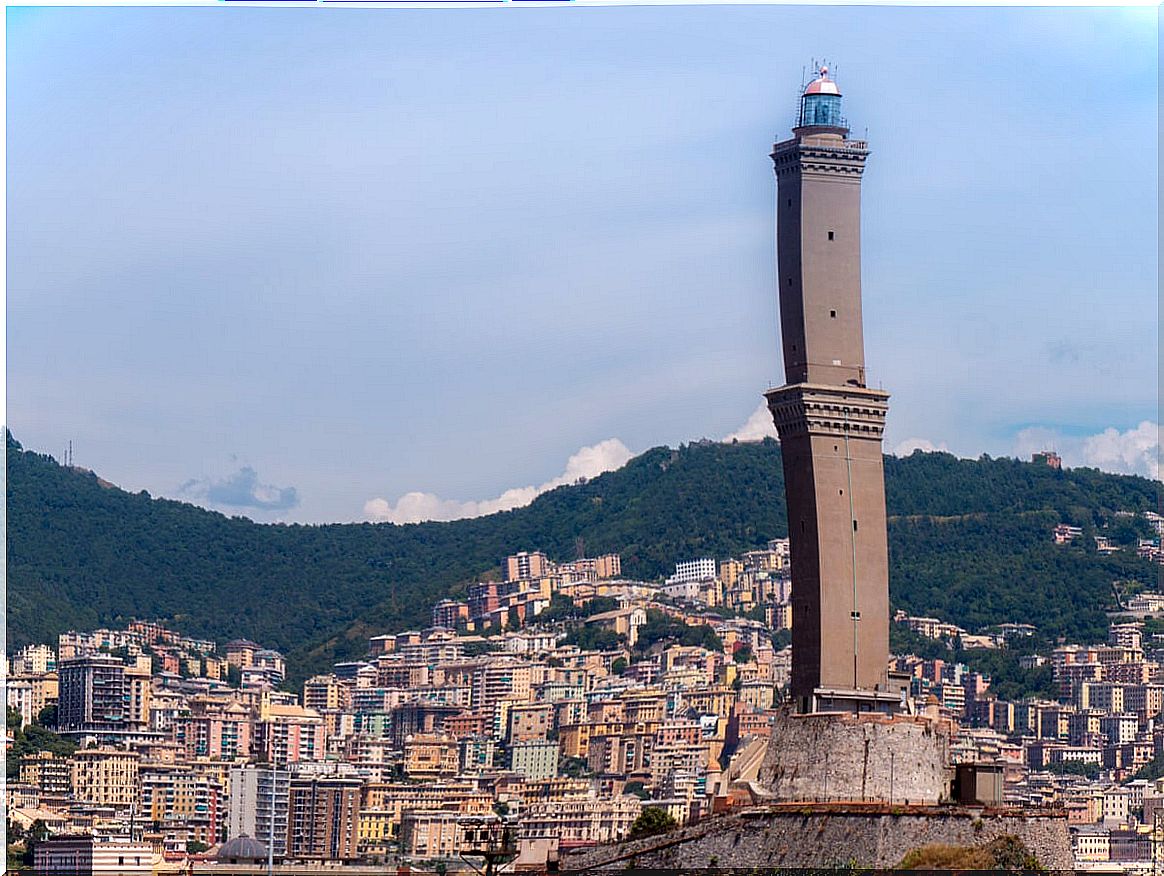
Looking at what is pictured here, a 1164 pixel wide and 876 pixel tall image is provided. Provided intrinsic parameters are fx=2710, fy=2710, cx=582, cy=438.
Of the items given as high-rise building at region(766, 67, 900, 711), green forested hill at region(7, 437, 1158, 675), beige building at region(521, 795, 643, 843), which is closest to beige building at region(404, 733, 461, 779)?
green forested hill at region(7, 437, 1158, 675)

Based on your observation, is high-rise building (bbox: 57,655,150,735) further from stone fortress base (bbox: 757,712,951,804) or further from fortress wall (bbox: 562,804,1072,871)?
fortress wall (bbox: 562,804,1072,871)

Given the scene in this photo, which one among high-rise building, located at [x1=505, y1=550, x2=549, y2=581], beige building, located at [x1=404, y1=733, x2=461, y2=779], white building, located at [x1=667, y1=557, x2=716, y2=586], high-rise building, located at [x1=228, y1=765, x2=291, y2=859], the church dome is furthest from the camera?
white building, located at [x1=667, y1=557, x2=716, y2=586]

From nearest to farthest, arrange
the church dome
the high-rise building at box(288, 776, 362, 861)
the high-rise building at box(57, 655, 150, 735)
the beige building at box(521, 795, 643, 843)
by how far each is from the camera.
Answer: the church dome < the beige building at box(521, 795, 643, 843) < the high-rise building at box(288, 776, 362, 861) < the high-rise building at box(57, 655, 150, 735)

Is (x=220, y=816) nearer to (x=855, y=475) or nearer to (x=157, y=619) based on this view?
(x=157, y=619)

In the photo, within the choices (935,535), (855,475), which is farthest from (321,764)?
(855,475)

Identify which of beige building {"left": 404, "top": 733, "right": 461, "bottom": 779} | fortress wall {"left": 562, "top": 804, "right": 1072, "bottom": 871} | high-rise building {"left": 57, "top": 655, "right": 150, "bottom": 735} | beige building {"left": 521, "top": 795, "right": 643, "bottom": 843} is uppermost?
high-rise building {"left": 57, "top": 655, "right": 150, "bottom": 735}

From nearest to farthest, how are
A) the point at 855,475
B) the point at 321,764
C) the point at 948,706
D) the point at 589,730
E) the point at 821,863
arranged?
the point at 821,863
the point at 855,475
the point at 948,706
the point at 321,764
the point at 589,730

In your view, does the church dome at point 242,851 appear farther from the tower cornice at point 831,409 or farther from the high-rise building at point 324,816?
the tower cornice at point 831,409

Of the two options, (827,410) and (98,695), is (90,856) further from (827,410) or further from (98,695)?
(827,410)
